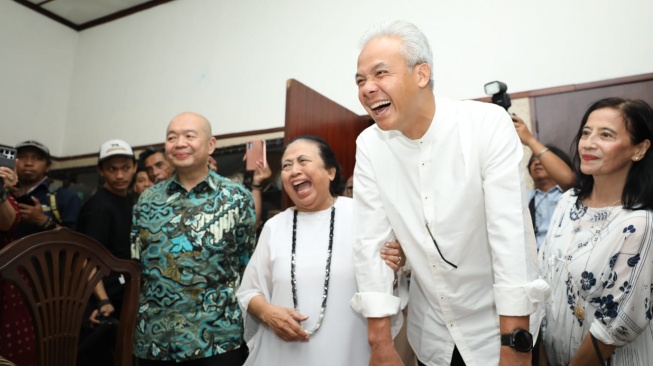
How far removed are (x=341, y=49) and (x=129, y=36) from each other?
2447 millimetres

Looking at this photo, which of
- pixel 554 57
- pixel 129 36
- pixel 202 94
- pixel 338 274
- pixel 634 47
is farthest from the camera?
pixel 129 36

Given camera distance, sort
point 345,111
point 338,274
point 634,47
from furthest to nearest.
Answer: point 345,111 < point 634,47 < point 338,274

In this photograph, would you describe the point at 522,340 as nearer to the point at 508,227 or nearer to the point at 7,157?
the point at 508,227

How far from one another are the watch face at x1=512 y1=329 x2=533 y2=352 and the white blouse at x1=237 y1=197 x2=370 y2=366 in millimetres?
610

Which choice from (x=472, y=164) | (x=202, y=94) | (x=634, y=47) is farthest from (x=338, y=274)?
(x=202, y=94)

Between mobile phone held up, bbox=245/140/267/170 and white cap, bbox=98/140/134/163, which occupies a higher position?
white cap, bbox=98/140/134/163

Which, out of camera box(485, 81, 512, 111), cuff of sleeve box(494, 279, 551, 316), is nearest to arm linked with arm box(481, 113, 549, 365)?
cuff of sleeve box(494, 279, 551, 316)

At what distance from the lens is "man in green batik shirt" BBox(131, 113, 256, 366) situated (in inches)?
67.3

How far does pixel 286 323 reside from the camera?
1.52m

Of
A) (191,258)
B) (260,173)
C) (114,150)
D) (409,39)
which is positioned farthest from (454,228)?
(114,150)

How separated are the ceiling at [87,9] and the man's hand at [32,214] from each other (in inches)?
110

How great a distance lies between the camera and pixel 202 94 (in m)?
4.04

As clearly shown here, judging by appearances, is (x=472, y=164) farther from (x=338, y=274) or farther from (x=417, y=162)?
(x=338, y=274)

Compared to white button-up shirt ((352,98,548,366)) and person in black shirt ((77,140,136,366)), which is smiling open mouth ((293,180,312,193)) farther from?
person in black shirt ((77,140,136,366))
